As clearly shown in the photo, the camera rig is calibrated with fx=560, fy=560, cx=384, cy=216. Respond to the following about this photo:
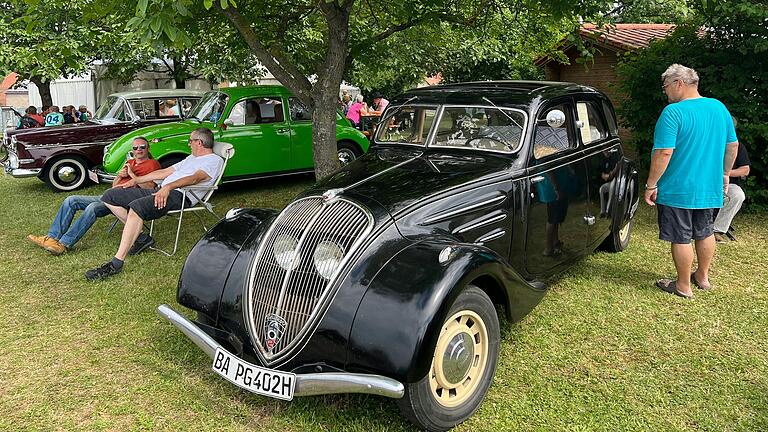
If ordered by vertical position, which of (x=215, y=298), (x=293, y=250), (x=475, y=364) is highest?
(x=293, y=250)

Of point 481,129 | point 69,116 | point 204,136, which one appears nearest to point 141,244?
point 204,136

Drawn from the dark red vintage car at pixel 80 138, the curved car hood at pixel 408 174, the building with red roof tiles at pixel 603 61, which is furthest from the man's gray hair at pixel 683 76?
the dark red vintage car at pixel 80 138

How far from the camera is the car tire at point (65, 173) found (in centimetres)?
1009

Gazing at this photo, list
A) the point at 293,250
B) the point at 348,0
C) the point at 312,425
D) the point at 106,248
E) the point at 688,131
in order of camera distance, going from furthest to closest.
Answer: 1. the point at 106,248
2. the point at 348,0
3. the point at 688,131
4. the point at 293,250
5. the point at 312,425

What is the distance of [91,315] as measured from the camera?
4.54 meters

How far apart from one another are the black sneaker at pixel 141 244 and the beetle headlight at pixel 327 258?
365 cm

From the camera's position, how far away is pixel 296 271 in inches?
126

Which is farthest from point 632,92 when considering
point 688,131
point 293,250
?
point 293,250

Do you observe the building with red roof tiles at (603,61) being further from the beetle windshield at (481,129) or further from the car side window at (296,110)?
the beetle windshield at (481,129)

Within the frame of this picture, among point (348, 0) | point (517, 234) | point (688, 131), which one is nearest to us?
point (517, 234)

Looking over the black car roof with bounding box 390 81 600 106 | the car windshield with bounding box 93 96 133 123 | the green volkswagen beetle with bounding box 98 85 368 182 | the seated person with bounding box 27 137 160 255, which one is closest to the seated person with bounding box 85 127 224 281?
the seated person with bounding box 27 137 160 255

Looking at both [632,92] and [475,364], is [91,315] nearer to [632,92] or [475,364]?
[475,364]

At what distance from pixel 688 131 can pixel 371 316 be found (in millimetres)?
3217

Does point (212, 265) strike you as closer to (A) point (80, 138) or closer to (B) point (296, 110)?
(B) point (296, 110)
